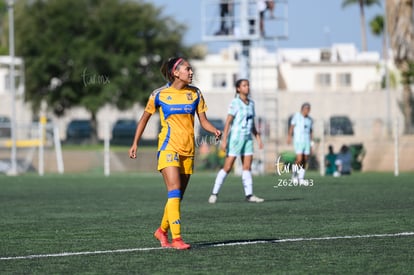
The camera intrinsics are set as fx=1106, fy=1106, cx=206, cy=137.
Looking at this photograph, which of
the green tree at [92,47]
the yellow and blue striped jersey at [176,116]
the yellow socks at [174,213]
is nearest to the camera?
the yellow socks at [174,213]

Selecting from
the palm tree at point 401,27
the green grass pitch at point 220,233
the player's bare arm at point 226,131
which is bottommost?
the green grass pitch at point 220,233

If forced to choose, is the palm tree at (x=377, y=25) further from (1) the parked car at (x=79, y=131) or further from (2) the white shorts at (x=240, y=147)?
(2) the white shorts at (x=240, y=147)

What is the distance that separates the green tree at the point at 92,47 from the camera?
216 feet

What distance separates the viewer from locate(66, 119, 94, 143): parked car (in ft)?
174

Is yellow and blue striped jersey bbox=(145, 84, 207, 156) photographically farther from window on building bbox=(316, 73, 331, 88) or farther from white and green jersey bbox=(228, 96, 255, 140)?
window on building bbox=(316, 73, 331, 88)

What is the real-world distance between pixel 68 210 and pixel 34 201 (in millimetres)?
3142

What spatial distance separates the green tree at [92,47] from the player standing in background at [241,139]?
44874 millimetres

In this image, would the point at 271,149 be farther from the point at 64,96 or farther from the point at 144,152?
the point at 64,96

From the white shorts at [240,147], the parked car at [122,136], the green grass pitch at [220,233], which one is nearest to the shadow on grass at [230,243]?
the green grass pitch at [220,233]

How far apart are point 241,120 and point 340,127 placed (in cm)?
2428

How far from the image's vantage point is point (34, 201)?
21.3m

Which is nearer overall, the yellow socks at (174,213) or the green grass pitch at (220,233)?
the green grass pitch at (220,233)

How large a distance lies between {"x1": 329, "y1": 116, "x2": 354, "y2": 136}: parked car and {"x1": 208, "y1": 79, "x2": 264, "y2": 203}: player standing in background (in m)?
23.6

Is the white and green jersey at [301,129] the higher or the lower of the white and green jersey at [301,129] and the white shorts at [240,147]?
the higher
